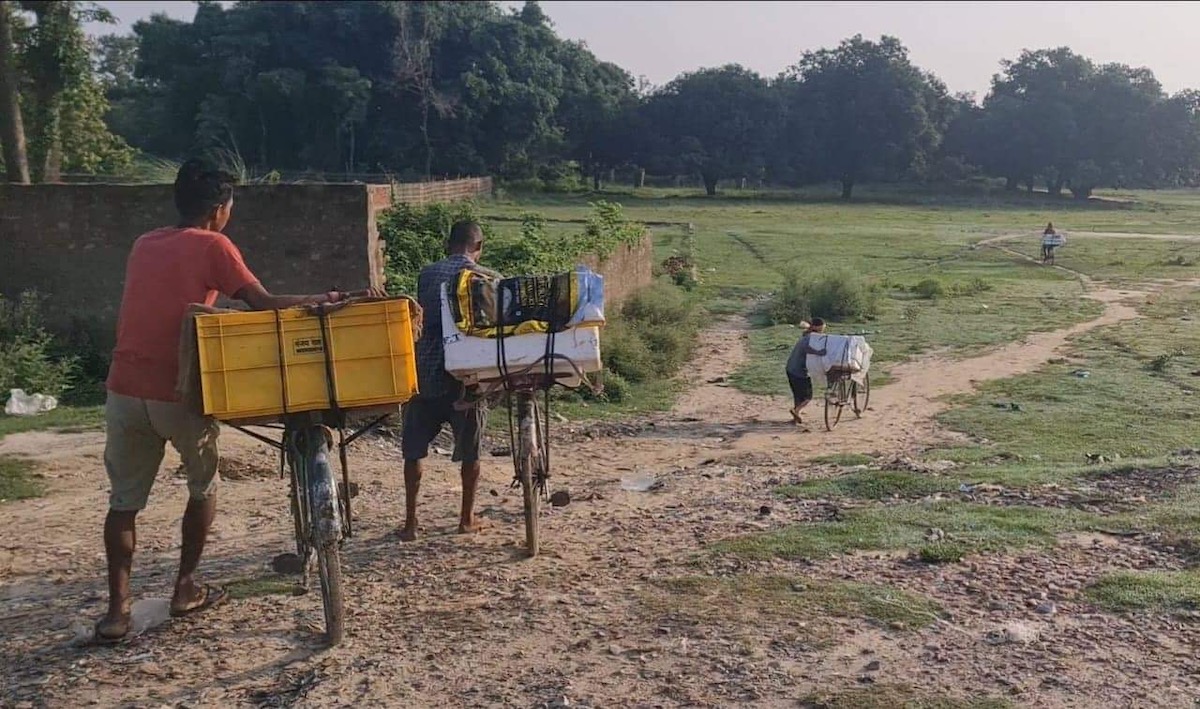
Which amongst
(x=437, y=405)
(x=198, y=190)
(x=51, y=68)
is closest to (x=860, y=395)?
(x=437, y=405)

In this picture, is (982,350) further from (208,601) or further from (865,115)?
(865,115)

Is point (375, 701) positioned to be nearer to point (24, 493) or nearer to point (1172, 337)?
point (24, 493)

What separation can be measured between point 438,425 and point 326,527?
5.66 ft

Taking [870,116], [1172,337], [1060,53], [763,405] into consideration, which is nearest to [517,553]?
[763,405]

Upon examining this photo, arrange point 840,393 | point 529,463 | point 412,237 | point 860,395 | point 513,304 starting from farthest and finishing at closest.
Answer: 1. point 412,237
2. point 860,395
3. point 840,393
4. point 529,463
5. point 513,304

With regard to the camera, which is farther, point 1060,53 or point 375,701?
point 1060,53

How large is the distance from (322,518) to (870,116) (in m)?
69.5

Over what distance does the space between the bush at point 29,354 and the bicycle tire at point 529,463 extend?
648cm

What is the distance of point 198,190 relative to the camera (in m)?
4.40

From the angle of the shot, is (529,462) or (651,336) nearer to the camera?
(529,462)

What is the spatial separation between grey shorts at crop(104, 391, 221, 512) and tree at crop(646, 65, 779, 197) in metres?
63.5

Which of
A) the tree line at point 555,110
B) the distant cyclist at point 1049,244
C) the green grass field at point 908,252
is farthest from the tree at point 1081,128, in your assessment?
the distant cyclist at point 1049,244

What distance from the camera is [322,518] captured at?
171 inches

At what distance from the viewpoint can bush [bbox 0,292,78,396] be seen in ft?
33.7
